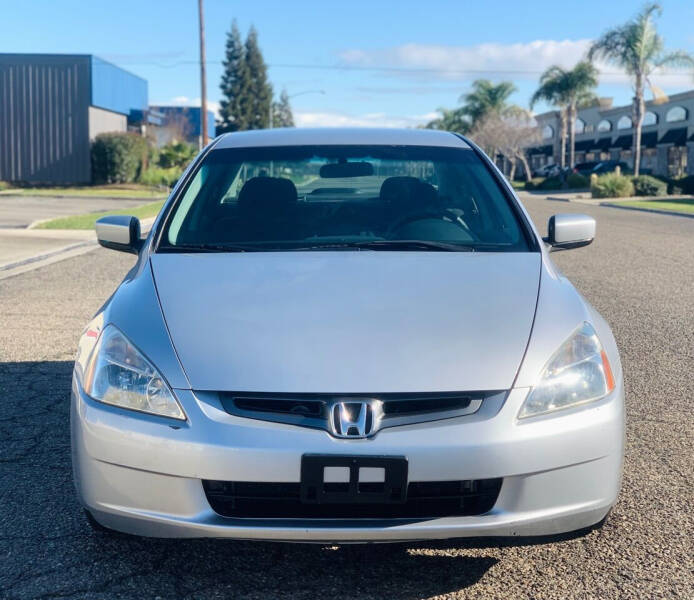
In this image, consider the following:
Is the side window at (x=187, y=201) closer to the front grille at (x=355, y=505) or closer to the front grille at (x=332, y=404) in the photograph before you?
the front grille at (x=332, y=404)

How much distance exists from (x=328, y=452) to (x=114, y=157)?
1664 inches

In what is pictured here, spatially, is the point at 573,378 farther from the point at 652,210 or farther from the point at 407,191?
the point at 652,210

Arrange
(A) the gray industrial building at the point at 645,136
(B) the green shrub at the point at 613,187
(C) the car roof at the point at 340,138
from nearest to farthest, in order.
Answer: (C) the car roof at the point at 340,138, (B) the green shrub at the point at 613,187, (A) the gray industrial building at the point at 645,136

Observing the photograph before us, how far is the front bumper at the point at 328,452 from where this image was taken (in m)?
2.46

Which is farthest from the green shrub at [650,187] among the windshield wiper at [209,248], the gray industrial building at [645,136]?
the windshield wiper at [209,248]

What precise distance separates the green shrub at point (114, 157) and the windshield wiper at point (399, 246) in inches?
1613

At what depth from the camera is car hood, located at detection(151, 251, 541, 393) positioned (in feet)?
8.52

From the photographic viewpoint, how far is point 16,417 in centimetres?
461


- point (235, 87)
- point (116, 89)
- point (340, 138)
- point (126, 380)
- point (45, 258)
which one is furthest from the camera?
point (235, 87)

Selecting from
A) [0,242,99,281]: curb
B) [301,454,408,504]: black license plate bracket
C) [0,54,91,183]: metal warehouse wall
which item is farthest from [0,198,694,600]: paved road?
[0,54,91,183]: metal warehouse wall

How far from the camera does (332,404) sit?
2.54 m

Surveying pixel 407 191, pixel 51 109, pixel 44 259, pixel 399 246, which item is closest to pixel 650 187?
pixel 51 109

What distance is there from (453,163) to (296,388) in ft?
6.79

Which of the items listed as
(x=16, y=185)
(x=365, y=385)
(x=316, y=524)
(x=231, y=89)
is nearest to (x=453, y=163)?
(x=365, y=385)
